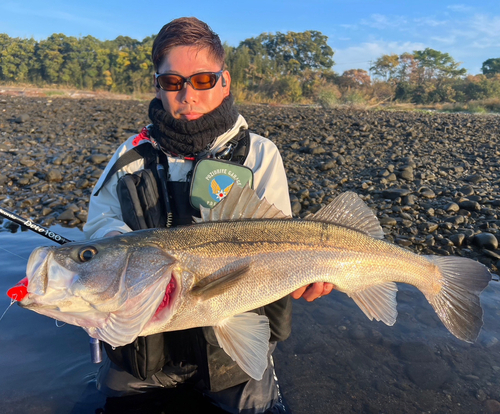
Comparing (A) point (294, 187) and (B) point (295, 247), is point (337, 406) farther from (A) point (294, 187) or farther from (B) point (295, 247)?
(A) point (294, 187)

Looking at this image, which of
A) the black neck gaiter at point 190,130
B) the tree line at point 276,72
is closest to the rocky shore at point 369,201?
the black neck gaiter at point 190,130

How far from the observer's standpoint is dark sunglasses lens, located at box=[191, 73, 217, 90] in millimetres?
2812

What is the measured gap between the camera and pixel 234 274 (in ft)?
7.01

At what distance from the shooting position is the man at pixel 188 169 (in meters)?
2.71

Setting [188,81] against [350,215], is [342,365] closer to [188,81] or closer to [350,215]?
[350,215]

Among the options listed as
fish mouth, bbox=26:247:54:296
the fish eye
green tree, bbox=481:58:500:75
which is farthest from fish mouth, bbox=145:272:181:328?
green tree, bbox=481:58:500:75

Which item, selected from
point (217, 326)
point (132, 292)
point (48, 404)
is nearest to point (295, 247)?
point (217, 326)

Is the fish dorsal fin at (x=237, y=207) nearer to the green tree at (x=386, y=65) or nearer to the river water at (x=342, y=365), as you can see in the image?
the river water at (x=342, y=365)

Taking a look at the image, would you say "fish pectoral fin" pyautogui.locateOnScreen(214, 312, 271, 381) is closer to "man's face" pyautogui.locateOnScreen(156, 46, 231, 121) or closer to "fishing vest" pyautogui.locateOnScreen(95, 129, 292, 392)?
"fishing vest" pyautogui.locateOnScreen(95, 129, 292, 392)

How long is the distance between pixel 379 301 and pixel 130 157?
2.13m

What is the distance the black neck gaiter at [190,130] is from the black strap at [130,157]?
135mm

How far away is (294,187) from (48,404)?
5.63m

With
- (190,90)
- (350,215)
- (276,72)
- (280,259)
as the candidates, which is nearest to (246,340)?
(280,259)

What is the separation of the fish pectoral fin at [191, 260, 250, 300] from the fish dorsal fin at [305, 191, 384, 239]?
65cm
